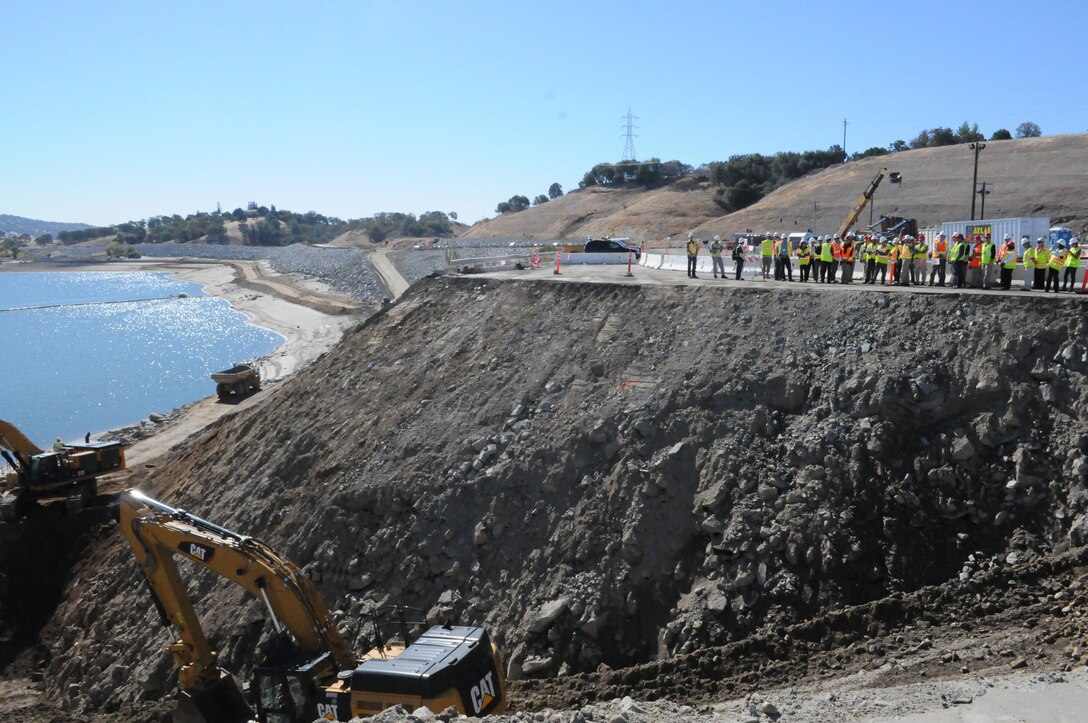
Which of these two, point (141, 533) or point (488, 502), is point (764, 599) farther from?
point (141, 533)

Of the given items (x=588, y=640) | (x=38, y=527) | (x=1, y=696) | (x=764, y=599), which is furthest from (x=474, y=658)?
(x=38, y=527)

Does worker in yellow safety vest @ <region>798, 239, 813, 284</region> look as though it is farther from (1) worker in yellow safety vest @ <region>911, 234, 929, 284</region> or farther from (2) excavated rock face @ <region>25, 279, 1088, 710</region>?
(2) excavated rock face @ <region>25, 279, 1088, 710</region>

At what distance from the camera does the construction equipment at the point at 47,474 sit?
66.1 ft

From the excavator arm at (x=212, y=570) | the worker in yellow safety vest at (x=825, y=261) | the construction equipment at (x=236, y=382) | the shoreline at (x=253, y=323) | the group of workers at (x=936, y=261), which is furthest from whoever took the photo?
the construction equipment at (x=236, y=382)

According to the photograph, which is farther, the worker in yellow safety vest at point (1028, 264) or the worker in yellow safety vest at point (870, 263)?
the worker in yellow safety vest at point (870, 263)

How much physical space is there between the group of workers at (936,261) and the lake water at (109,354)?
29.6 m

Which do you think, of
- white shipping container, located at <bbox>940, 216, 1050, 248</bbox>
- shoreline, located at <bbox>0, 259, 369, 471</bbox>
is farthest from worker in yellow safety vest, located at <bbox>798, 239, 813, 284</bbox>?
white shipping container, located at <bbox>940, 216, 1050, 248</bbox>

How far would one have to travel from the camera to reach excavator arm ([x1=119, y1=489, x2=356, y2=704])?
11.3 meters

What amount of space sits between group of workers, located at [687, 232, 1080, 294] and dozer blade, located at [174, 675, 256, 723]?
15981 mm

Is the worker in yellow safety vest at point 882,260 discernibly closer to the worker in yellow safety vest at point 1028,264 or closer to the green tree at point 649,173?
the worker in yellow safety vest at point 1028,264

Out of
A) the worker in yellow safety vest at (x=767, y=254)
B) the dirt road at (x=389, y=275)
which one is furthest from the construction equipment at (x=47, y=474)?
the dirt road at (x=389, y=275)

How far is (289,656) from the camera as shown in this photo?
11211 millimetres

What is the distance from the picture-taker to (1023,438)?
14164 millimetres

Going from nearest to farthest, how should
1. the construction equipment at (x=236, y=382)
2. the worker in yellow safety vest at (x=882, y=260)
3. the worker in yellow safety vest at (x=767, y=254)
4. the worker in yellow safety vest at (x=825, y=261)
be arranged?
the worker in yellow safety vest at (x=882, y=260), the worker in yellow safety vest at (x=825, y=261), the worker in yellow safety vest at (x=767, y=254), the construction equipment at (x=236, y=382)
